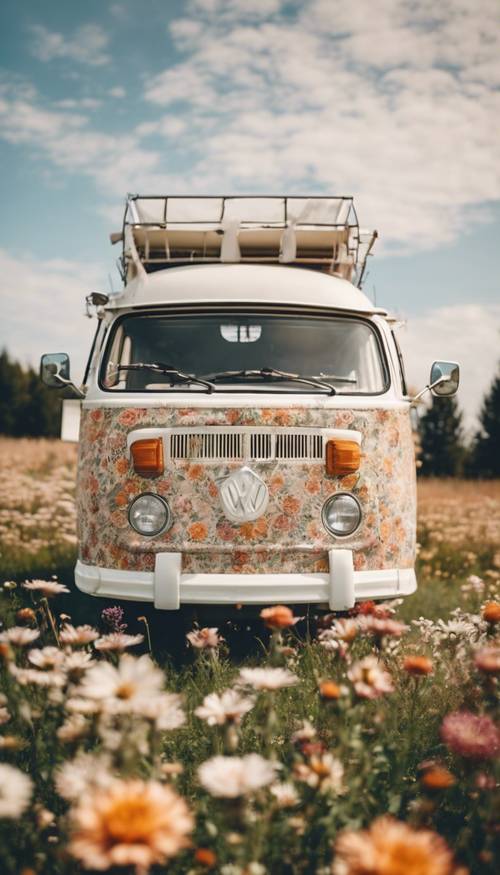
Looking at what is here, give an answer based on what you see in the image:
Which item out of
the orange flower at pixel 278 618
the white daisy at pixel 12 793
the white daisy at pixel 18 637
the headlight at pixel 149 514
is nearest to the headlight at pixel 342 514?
the headlight at pixel 149 514

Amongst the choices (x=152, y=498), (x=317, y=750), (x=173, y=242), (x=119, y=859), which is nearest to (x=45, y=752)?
(x=317, y=750)

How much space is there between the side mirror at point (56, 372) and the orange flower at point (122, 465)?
97 centimetres

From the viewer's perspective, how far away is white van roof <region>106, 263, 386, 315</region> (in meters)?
4.57

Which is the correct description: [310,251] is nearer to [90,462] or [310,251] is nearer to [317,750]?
[90,462]

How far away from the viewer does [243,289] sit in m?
4.63

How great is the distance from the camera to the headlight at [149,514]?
3926mm

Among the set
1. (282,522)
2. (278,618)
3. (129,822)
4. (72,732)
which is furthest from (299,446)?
(129,822)

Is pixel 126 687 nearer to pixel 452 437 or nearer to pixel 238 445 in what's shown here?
pixel 238 445

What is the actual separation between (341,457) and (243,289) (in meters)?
1.39

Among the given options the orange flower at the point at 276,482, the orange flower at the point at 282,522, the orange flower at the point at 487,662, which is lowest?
the orange flower at the point at 487,662

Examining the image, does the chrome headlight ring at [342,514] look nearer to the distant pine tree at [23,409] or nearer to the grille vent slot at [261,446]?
the grille vent slot at [261,446]

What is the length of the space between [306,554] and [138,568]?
94 centimetres

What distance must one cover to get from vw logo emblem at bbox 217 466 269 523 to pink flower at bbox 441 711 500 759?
6.79 feet

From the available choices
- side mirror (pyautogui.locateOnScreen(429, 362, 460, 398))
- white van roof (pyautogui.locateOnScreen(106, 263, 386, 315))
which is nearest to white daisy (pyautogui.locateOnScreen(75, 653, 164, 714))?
white van roof (pyautogui.locateOnScreen(106, 263, 386, 315))
